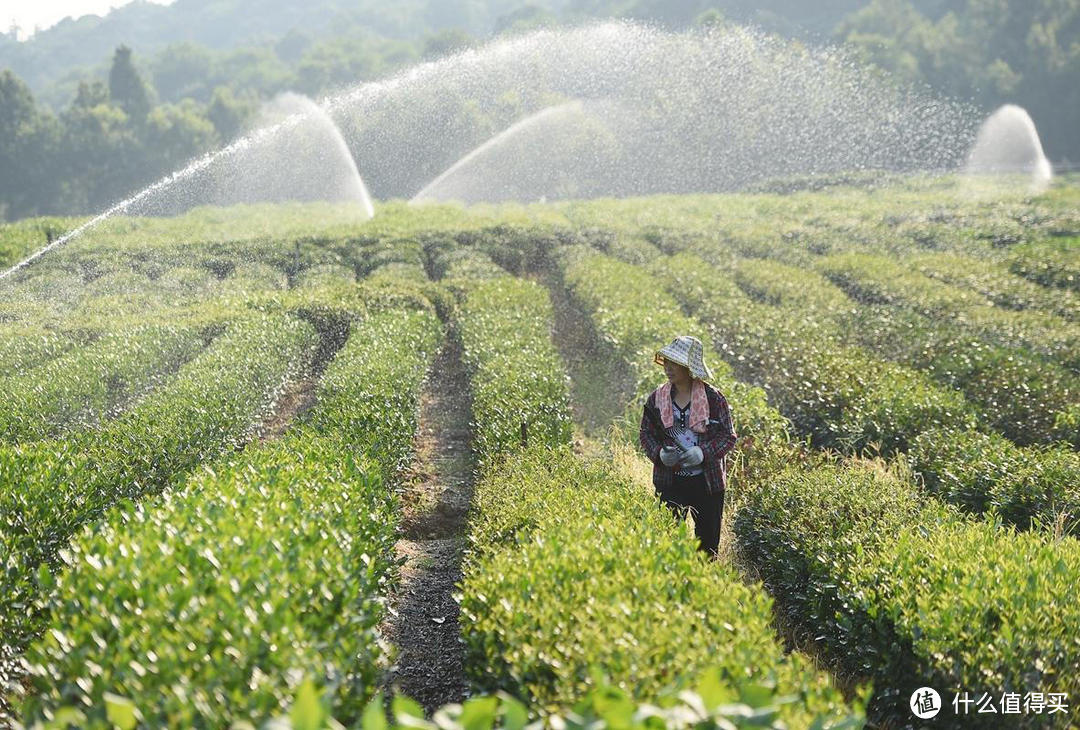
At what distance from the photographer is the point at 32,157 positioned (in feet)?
237

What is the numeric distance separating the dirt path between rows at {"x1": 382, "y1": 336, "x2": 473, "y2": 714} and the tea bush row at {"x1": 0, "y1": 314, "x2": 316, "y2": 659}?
2177 millimetres

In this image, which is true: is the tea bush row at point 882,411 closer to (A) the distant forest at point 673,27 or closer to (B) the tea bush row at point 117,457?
(B) the tea bush row at point 117,457

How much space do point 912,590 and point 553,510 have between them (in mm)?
2217

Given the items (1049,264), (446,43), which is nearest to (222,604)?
(1049,264)

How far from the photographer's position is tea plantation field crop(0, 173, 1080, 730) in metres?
3.58

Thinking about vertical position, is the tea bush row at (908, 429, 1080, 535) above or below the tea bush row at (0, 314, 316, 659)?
below

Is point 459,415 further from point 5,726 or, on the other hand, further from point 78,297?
point 78,297

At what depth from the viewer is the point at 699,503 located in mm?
6285

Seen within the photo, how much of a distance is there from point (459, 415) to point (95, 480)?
616cm

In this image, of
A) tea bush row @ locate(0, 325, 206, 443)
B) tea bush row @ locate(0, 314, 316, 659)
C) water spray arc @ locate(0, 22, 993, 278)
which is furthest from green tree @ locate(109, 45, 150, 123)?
A: tea bush row @ locate(0, 314, 316, 659)

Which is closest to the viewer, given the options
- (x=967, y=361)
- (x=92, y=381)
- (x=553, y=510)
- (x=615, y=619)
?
(x=615, y=619)

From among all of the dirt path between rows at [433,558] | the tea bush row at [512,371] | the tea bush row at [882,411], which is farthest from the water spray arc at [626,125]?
the dirt path between rows at [433,558]

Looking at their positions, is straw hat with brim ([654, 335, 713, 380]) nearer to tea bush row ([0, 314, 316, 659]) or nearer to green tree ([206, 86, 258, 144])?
tea bush row ([0, 314, 316, 659])

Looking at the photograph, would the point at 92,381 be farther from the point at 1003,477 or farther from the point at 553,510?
the point at 1003,477
